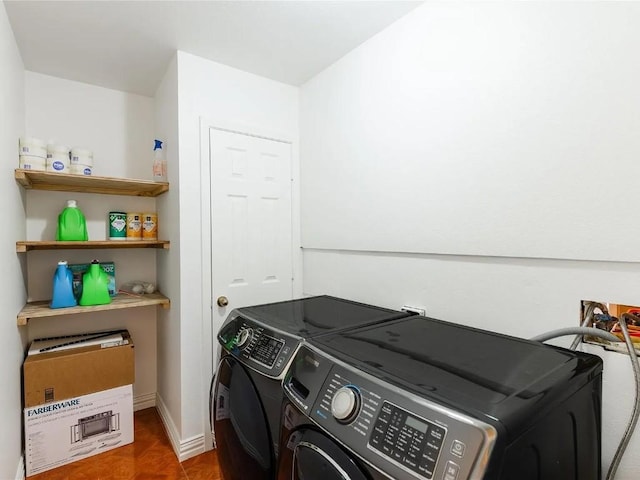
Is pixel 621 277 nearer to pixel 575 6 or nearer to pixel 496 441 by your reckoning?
pixel 496 441

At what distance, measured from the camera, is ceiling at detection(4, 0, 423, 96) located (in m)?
1.61

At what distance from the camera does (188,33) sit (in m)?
1.81

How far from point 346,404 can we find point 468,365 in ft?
1.20

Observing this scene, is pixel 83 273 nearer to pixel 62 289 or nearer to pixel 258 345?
pixel 62 289

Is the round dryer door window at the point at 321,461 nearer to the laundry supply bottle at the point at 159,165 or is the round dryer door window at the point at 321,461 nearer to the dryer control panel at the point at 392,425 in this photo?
the dryer control panel at the point at 392,425

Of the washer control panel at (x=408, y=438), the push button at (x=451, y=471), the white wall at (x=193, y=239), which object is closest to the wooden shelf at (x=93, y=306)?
the white wall at (x=193, y=239)

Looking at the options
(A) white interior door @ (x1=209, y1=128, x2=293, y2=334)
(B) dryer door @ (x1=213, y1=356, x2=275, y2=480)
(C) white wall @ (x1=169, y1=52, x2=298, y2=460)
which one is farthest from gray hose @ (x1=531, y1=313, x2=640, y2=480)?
(C) white wall @ (x1=169, y1=52, x2=298, y2=460)

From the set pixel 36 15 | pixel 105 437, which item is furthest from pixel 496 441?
pixel 36 15

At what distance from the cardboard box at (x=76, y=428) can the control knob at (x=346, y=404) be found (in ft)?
5.97

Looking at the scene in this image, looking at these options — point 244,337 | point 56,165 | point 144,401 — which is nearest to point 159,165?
point 56,165

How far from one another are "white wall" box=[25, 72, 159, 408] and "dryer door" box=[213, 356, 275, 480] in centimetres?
129

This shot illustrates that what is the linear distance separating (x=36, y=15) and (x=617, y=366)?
2837mm

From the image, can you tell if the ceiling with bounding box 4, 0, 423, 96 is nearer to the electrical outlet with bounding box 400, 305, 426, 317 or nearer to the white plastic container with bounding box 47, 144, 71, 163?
the white plastic container with bounding box 47, 144, 71, 163

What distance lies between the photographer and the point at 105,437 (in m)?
2.02
